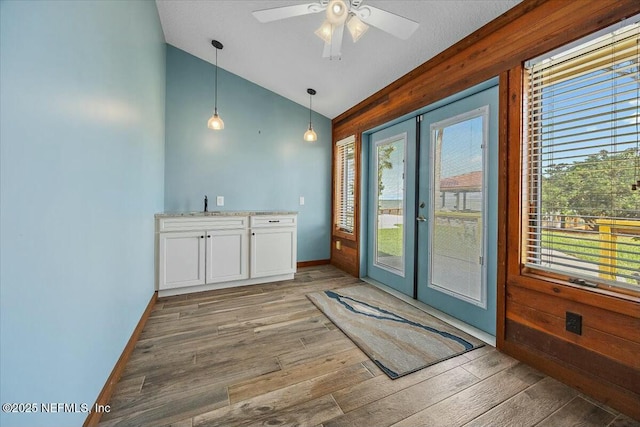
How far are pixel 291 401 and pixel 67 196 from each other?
1434mm

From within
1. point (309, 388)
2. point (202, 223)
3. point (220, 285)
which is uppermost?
point (202, 223)

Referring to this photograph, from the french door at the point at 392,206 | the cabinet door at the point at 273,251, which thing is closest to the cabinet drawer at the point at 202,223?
the cabinet door at the point at 273,251

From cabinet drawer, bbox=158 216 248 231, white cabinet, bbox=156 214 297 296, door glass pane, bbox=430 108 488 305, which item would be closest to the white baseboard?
white cabinet, bbox=156 214 297 296

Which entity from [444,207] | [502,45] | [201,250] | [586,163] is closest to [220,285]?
[201,250]

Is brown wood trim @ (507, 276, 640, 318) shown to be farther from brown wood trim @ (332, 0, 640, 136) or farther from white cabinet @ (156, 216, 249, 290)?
white cabinet @ (156, 216, 249, 290)

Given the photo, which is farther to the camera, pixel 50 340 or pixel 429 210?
pixel 429 210

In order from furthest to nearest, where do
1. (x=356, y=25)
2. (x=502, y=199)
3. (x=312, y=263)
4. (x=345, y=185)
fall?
(x=312, y=263) < (x=345, y=185) < (x=502, y=199) < (x=356, y=25)

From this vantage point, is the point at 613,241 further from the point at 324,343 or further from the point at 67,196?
the point at 67,196

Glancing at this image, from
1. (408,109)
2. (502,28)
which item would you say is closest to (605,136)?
(502,28)

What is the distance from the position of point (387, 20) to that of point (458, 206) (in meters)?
1.65

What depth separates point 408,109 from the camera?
273 cm

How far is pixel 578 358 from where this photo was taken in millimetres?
1494

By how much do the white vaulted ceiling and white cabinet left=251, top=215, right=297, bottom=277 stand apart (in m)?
1.86

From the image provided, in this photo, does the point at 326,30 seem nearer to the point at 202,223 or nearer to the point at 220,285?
the point at 202,223
